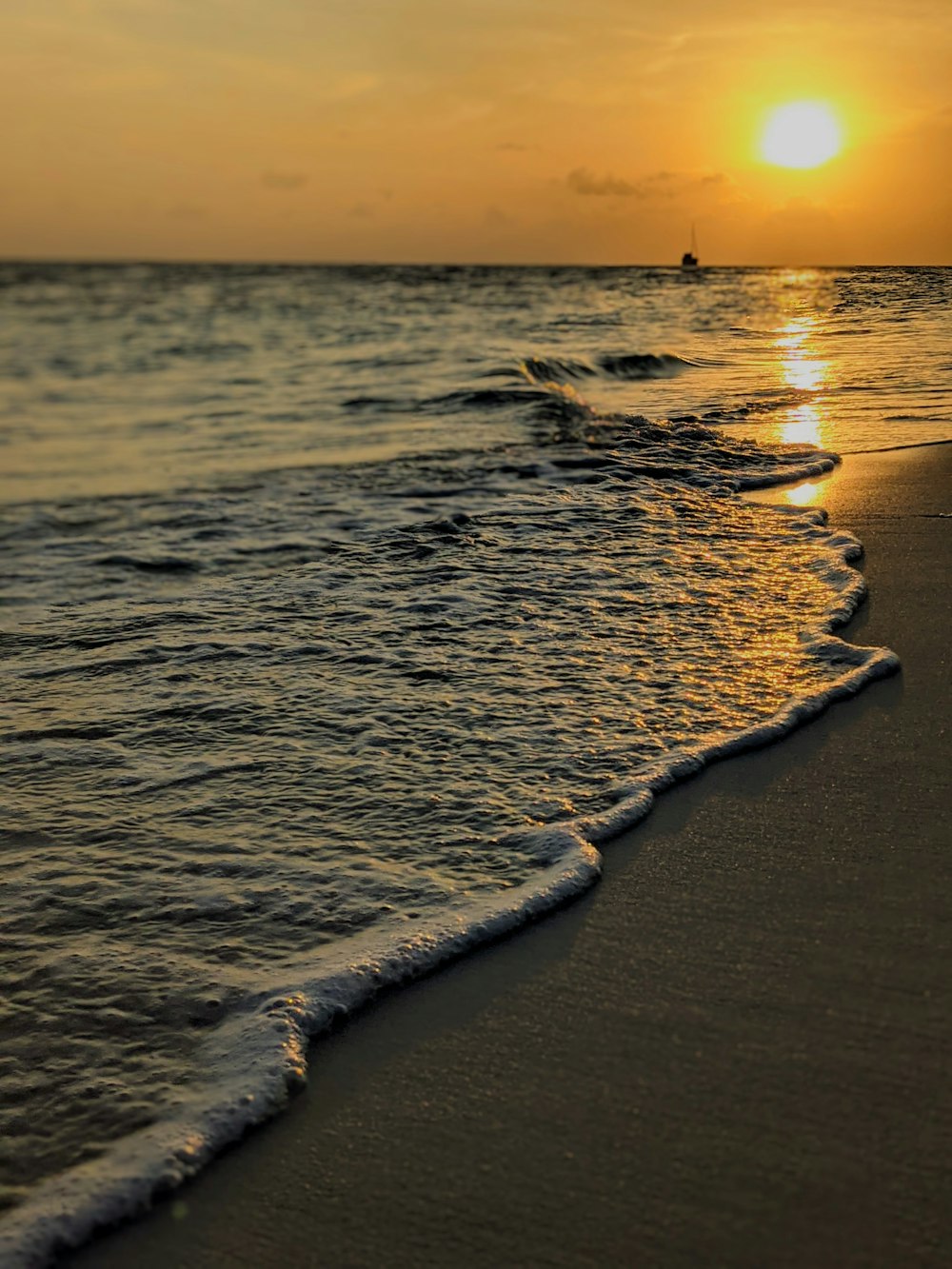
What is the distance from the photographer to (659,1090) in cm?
214

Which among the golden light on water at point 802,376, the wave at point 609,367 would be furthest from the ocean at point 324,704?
the wave at point 609,367

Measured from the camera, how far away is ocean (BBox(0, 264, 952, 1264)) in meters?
2.40

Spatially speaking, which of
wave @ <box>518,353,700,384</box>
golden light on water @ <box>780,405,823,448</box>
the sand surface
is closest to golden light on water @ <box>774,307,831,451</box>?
golden light on water @ <box>780,405,823,448</box>

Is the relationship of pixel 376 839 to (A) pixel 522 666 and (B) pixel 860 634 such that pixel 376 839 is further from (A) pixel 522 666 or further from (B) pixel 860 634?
(B) pixel 860 634

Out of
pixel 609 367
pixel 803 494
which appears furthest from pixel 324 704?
pixel 609 367

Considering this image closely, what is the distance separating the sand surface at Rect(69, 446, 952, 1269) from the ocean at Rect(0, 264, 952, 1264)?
0.15 meters

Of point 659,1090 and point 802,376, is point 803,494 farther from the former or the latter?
point 802,376

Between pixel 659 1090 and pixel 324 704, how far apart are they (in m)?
2.24

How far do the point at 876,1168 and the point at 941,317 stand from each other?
70.7 feet

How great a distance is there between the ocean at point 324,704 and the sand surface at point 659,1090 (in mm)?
149

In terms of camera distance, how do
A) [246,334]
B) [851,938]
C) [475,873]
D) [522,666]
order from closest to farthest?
[851,938] → [475,873] → [522,666] → [246,334]

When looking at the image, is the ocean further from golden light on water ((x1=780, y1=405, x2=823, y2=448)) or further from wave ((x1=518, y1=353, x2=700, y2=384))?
wave ((x1=518, y1=353, x2=700, y2=384))

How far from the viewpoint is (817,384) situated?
13258 mm

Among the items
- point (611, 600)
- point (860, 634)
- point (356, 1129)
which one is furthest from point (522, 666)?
point (356, 1129)
